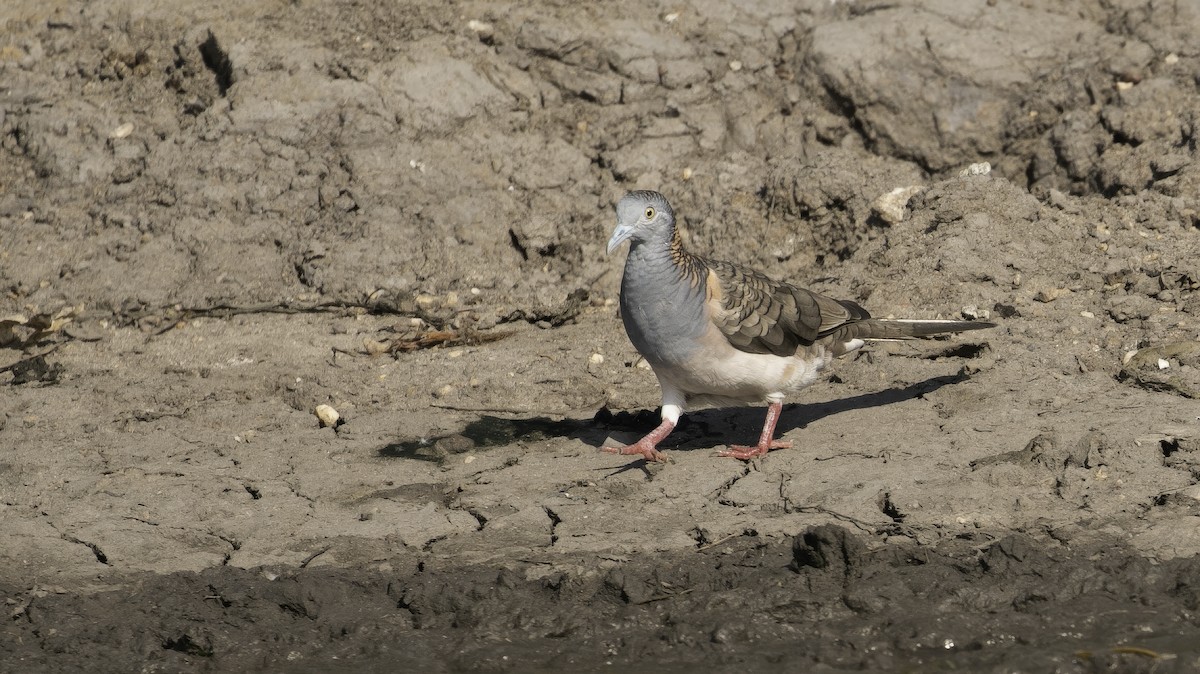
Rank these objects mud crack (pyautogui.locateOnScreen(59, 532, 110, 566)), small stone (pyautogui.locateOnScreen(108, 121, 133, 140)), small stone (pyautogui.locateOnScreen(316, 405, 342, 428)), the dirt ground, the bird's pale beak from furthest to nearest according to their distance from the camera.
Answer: small stone (pyautogui.locateOnScreen(108, 121, 133, 140))
small stone (pyautogui.locateOnScreen(316, 405, 342, 428))
the bird's pale beak
mud crack (pyautogui.locateOnScreen(59, 532, 110, 566))
the dirt ground

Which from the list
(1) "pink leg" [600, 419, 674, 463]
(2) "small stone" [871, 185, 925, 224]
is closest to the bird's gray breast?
(1) "pink leg" [600, 419, 674, 463]

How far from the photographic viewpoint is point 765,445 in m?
6.30

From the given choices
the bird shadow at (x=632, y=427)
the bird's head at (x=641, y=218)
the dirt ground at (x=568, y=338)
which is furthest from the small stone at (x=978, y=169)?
the bird's head at (x=641, y=218)

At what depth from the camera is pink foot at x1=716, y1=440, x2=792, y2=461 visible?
6.26 meters

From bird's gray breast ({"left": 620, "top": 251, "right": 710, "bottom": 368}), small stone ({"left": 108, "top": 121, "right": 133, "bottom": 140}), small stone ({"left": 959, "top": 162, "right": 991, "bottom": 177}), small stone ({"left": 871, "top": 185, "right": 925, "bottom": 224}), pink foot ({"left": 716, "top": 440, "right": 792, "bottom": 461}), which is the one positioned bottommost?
pink foot ({"left": 716, "top": 440, "right": 792, "bottom": 461})

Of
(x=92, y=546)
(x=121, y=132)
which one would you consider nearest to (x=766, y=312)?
(x=92, y=546)

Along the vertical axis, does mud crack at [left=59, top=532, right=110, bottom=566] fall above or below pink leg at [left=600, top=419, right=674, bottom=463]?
above

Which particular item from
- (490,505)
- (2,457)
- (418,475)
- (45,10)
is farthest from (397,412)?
(45,10)

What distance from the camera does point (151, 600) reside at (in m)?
5.07

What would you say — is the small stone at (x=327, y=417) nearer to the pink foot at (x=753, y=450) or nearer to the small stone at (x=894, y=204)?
the pink foot at (x=753, y=450)

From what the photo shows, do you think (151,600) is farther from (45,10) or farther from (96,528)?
(45,10)

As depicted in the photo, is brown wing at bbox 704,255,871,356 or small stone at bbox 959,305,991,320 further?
small stone at bbox 959,305,991,320

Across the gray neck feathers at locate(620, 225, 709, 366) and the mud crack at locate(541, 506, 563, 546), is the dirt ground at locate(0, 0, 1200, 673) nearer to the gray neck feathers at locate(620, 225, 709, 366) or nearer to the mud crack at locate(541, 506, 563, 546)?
the mud crack at locate(541, 506, 563, 546)

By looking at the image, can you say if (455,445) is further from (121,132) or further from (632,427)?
(121,132)
